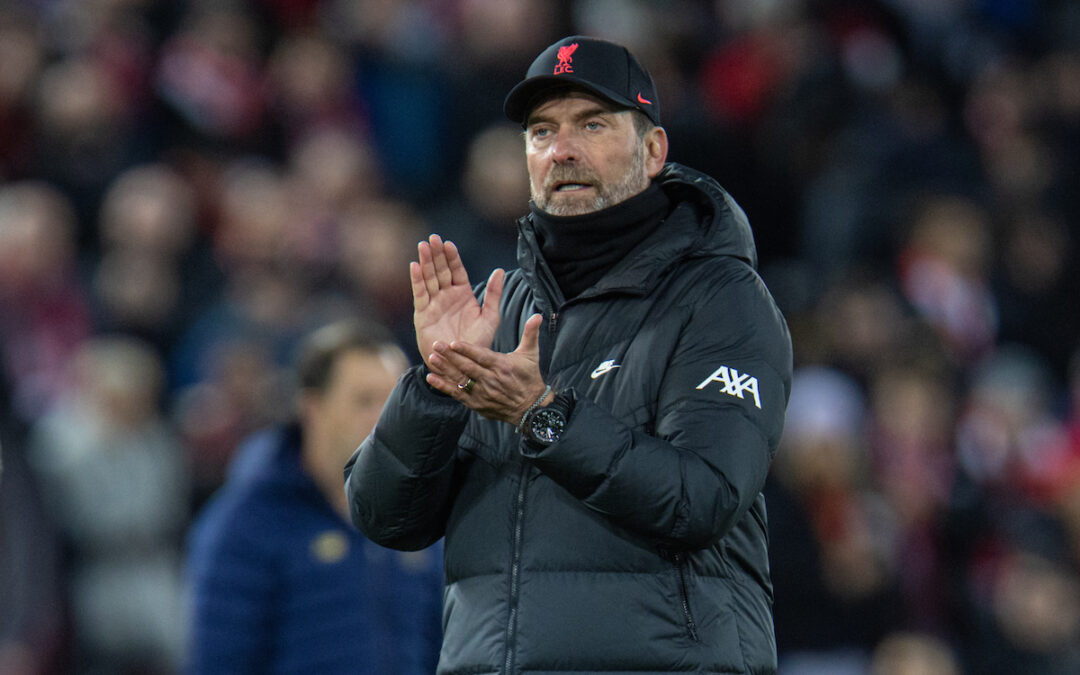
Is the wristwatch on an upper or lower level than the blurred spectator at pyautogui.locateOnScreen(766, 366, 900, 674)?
upper

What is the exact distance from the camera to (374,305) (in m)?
8.36

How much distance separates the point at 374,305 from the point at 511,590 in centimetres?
527

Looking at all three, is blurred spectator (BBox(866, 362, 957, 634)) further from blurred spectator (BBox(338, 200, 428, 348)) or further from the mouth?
the mouth

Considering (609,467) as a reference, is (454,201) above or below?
below

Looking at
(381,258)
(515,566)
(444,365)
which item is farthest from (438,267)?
(381,258)

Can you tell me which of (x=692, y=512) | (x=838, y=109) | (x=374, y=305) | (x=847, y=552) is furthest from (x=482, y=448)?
(x=838, y=109)

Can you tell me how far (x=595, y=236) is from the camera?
3.44m

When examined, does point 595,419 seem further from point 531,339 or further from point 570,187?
point 570,187

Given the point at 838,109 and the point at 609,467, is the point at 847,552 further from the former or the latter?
the point at 609,467

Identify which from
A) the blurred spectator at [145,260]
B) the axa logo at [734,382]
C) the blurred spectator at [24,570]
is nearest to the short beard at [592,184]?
the axa logo at [734,382]

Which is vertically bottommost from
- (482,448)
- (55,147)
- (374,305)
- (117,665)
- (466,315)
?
(117,665)

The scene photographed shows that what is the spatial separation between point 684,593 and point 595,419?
39 centimetres

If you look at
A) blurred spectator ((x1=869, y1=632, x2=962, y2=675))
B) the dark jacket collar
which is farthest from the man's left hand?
blurred spectator ((x1=869, y1=632, x2=962, y2=675))

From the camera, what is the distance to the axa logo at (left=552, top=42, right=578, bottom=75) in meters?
3.46
